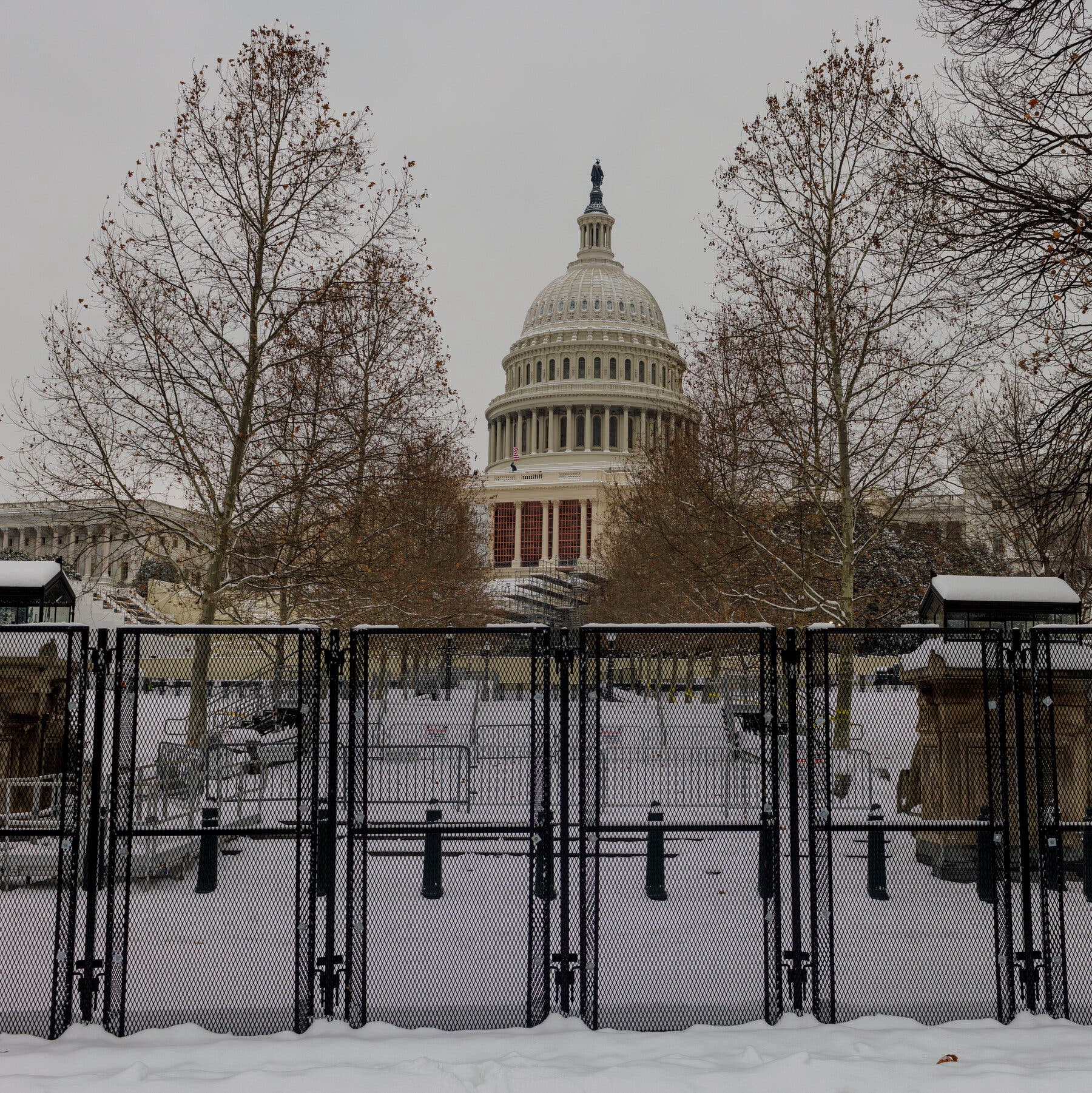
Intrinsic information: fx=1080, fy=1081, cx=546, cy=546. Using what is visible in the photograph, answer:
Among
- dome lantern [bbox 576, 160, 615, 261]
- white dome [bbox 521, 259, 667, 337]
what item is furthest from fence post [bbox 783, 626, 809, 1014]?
dome lantern [bbox 576, 160, 615, 261]

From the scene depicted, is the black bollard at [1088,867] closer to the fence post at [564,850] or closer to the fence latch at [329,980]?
the fence post at [564,850]

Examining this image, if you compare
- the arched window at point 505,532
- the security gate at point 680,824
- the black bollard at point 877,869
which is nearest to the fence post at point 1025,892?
the black bollard at point 877,869

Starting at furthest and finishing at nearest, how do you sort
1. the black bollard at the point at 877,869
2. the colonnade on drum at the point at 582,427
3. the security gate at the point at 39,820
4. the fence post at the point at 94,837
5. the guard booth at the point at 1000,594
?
the colonnade on drum at the point at 582,427 < the guard booth at the point at 1000,594 < the black bollard at the point at 877,869 < the security gate at the point at 39,820 < the fence post at the point at 94,837

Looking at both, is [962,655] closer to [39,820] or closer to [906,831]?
[906,831]

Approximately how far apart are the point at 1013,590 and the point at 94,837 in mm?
7824

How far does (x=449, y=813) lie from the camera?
859cm

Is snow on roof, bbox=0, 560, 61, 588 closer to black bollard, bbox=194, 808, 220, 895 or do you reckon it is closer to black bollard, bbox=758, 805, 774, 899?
black bollard, bbox=194, 808, 220, 895

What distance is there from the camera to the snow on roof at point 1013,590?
9656 millimetres

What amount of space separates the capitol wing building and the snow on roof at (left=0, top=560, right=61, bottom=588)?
8403 cm

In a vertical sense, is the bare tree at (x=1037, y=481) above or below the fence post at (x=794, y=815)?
above

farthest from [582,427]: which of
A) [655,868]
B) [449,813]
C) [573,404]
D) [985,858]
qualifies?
[985,858]

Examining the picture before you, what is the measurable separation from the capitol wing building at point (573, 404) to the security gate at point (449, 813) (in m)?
87.1

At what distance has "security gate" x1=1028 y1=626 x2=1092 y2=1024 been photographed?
272 inches

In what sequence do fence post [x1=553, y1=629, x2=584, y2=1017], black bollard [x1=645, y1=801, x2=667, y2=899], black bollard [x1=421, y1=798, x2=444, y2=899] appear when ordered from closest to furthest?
fence post [x1=553, y1=629, x2=584, y2=1017] → black bollard [x1=421, y1=798, x2=444, y2=899] → black bollard [x1=645, y1=801, x2=667, y2=899]
